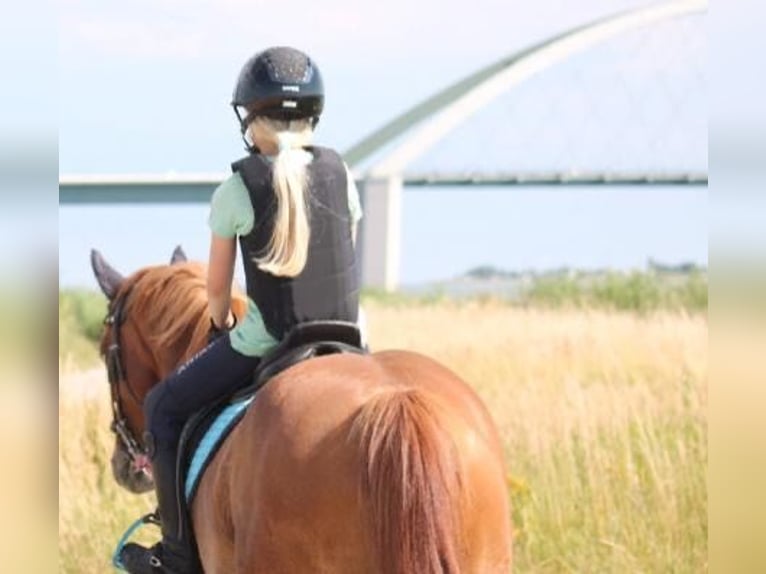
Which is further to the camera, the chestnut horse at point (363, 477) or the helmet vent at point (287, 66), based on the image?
the helmet vent at point (287, 66)

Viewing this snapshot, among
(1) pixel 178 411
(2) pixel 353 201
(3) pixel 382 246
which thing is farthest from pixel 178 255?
(3) pixel 382 246

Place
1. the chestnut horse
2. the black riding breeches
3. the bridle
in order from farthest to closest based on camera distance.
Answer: the bridle
the black riding breeches
the chestnut horse

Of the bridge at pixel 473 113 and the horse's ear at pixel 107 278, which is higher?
the bridge at pixel 473 113

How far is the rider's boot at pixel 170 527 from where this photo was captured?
4320mm

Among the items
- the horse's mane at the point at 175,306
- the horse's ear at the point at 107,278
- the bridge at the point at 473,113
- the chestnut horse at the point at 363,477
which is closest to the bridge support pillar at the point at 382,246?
the bridge at the point at 473,113

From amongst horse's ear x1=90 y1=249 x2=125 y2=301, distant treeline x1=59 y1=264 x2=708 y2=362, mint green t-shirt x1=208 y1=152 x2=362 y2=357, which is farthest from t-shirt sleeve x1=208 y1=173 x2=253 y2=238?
distant treeline x1=59 y1=264 x2=708 y2=362

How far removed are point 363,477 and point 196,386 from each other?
43.4 inches

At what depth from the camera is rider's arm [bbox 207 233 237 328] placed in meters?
4.21

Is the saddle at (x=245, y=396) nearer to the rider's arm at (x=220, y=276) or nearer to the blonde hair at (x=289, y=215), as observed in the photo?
the blonde hair at (x=289, y=215)

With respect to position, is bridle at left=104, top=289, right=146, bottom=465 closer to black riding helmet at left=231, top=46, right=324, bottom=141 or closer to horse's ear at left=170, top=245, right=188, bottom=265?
horse's ear at left=170, top=245, right=188, bottom=265

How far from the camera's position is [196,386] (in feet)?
13.8

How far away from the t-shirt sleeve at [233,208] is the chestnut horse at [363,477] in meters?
0.58

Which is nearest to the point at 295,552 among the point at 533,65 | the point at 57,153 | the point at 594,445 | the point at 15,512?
the point at 15,512

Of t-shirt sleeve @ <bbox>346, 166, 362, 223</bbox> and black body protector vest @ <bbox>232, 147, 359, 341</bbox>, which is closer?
black body protector vest @ <bbox>232, 147, 359, 341</bbox>
